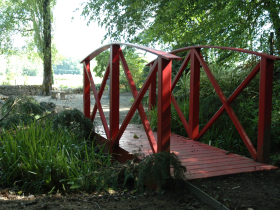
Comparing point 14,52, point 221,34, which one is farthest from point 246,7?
point 14,52

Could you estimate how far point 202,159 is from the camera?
290cm

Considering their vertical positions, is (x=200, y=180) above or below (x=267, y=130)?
below

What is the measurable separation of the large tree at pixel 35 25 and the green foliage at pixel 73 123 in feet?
46.6

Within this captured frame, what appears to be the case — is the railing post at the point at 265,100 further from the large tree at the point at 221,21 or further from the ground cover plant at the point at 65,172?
the large tree at the point at 221,21

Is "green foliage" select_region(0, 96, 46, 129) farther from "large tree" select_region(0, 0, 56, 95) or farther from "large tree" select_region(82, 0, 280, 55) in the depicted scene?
"large tree" select_region(0, 0, 56, 95)

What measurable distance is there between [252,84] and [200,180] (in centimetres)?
361

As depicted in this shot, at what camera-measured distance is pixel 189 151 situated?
10.7 ft

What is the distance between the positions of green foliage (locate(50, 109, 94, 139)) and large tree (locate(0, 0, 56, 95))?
1421 centimetres

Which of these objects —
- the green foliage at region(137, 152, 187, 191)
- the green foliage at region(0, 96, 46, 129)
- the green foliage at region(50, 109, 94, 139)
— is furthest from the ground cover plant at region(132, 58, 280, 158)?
the green foliage at region(0, 96, 46, 129)

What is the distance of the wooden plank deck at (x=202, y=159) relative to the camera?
2.50 metres

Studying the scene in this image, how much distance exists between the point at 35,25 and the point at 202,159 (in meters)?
16.5

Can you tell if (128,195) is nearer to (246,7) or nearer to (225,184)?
(225,184)

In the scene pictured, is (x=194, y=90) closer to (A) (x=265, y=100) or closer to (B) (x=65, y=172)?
(A) (x=265, y=100)

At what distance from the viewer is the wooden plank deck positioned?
8.21 feet
